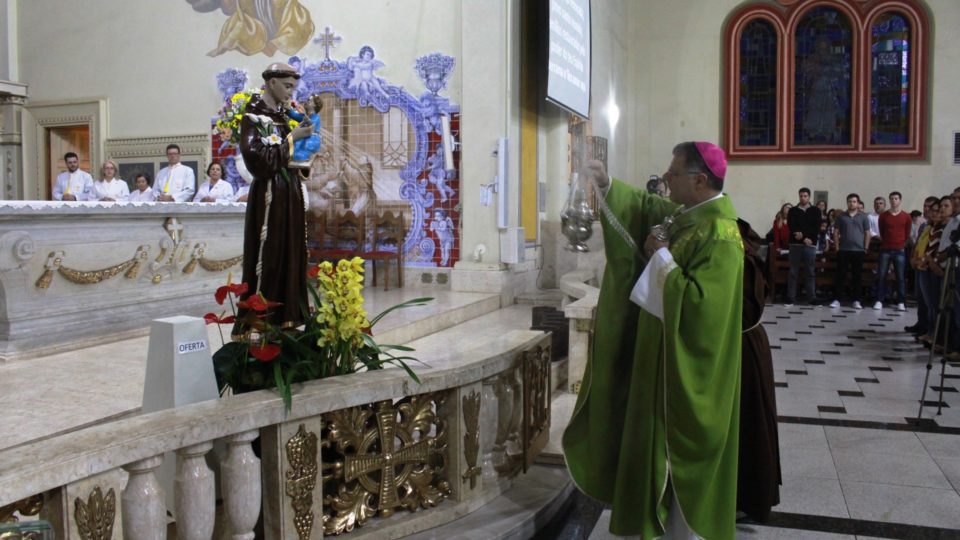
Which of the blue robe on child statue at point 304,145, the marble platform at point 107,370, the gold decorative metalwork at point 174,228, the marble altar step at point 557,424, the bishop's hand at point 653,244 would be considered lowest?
the marble altar step at point 557,424

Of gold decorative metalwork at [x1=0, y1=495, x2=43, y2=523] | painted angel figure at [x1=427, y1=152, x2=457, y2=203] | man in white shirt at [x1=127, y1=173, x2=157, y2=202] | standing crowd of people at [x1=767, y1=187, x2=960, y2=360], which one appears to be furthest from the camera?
standing crowd of people at [x1=767, y1=187, x2=960, y2=360]

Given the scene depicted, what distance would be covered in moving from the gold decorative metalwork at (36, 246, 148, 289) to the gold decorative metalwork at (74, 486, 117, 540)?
181 inches

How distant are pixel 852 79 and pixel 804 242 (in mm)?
4982

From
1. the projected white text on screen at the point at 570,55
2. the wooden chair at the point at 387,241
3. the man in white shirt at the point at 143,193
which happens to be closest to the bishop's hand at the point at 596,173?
the projected white text on screen at the point at 570,55

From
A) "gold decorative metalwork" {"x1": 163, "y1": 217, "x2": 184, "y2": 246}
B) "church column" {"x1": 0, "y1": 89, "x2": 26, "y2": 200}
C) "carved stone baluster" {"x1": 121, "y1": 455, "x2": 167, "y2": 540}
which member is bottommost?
"carved stone baluster" {"x1": 121, "y1": 455, "x2": 167, "y2": 540}

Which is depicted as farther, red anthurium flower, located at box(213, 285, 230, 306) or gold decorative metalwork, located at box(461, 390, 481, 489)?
gold decorative metalwork, located at box(461, 390, 481, 489)

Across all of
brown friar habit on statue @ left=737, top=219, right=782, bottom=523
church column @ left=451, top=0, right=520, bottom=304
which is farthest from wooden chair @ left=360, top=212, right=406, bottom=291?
brown friar habit on statue @ left=737, top=219, right=782, bottom=523

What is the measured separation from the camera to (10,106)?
1238 cm

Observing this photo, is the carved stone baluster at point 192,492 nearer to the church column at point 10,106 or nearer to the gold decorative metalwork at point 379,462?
the gold decorative metalwork at point 379,462

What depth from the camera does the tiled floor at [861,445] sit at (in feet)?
11.9

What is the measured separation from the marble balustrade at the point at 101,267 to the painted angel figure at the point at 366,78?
9.10 feet

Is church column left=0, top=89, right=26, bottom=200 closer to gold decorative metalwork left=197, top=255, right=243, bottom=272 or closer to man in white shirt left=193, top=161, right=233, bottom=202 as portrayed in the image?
man in white shirt left=193, top=161, right=233, bottom=202

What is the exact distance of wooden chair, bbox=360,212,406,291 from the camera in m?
9.77

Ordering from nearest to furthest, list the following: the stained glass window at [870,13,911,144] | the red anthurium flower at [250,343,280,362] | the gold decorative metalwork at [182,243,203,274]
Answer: the red anthurium flower at [250,343,280,362] → the gold decorative metalwork at [182,243,203,274] → the stained glass window at [870,13,911,144]
